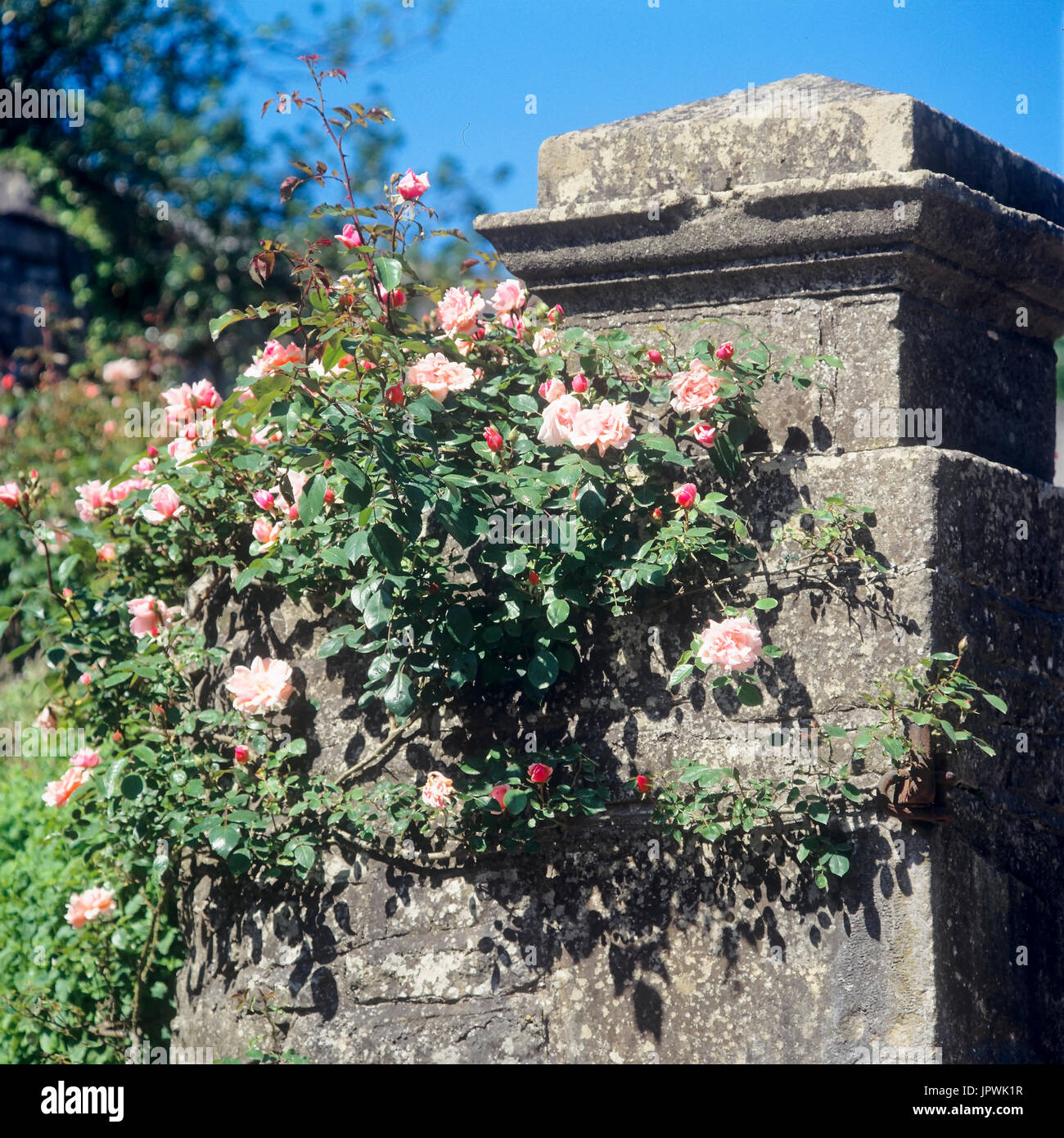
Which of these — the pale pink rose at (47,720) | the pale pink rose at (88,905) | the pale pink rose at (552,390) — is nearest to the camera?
the pale pink rose at (552,390)

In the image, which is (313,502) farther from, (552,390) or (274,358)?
(552,390)

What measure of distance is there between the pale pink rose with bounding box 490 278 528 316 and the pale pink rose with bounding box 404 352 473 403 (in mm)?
271

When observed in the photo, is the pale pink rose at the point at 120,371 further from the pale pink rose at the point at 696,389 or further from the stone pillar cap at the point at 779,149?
the pale pink rose at the point at 696,389

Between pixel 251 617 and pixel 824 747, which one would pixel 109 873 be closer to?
pixel 251 617

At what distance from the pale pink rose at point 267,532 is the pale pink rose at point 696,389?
955mm

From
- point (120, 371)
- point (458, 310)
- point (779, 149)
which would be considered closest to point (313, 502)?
point (458, 310)

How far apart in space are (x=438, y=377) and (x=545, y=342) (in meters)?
0.28

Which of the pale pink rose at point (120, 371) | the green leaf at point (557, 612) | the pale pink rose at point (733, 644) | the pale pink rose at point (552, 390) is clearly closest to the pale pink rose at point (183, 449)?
the pale pink rose at point (552, 390)

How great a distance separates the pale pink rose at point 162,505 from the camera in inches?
114

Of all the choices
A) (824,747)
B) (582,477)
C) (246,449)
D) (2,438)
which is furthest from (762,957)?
(2,438)

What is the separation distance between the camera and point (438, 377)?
2.55 metres

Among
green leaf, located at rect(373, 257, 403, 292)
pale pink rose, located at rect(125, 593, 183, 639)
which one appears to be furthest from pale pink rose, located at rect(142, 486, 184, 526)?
green leaf, located at rect(373, 257, 403, 292)

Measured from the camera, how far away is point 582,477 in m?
2.44

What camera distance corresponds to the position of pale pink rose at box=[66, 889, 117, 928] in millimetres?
3020
